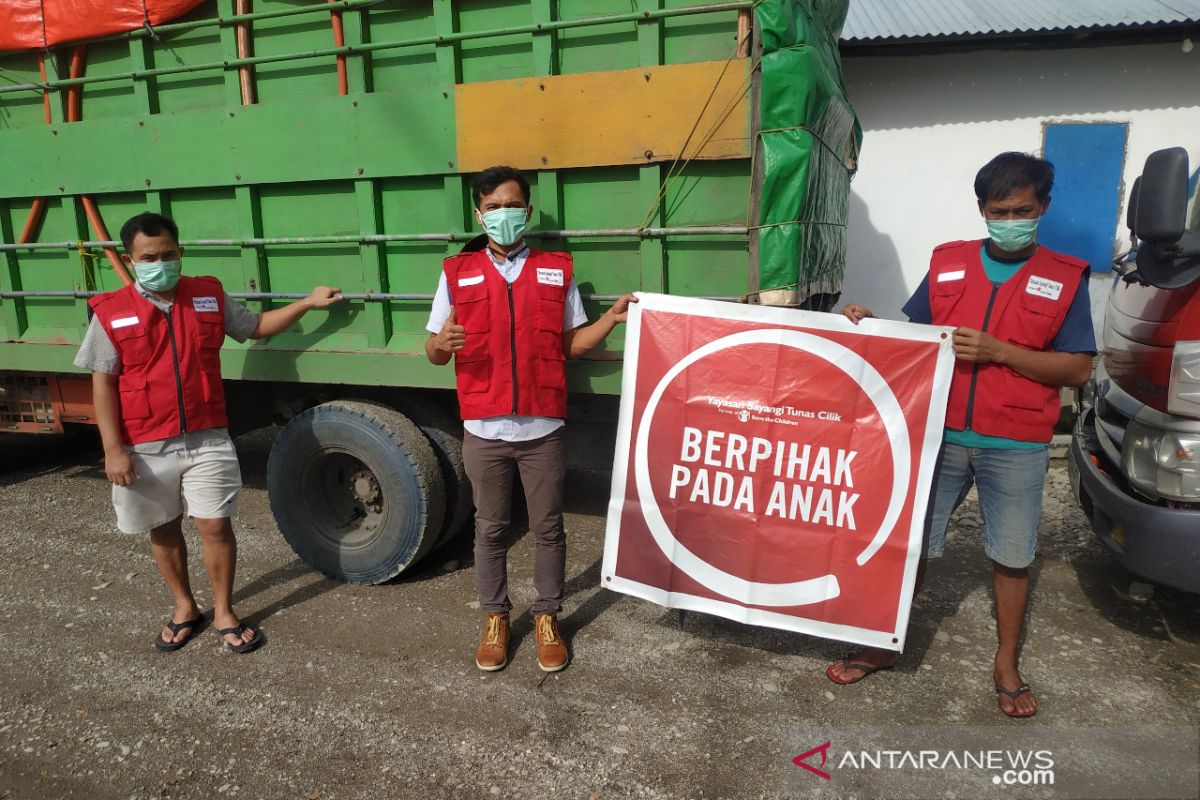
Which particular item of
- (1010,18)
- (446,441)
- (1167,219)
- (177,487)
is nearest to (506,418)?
(446,441)

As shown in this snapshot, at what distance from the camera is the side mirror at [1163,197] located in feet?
8.01

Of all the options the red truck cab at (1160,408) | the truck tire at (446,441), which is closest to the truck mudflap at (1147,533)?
the red truck cab at (1160,408)

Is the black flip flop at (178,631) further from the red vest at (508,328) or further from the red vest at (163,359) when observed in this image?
the red vest at (508,328)

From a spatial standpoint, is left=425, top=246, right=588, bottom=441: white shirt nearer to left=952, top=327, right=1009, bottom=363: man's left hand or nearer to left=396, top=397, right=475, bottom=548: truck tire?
left=396, top=397, right=475, bottom=548: truck tire

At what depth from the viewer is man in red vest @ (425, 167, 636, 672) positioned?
2770 mm

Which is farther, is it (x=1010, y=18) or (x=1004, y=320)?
(x=1010, y=18)

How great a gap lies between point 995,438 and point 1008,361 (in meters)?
0.28

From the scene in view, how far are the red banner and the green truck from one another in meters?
0.26

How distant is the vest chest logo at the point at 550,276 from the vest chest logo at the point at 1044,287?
61.0 inches

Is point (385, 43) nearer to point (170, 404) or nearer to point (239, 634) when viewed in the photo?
point (170, 404)

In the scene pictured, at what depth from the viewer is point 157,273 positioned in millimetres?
2893

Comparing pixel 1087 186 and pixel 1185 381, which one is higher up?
pixel 1087 186

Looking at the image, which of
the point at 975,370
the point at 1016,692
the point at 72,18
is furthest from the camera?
the point at 72,18

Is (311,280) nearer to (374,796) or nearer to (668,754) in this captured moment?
(374,796)
